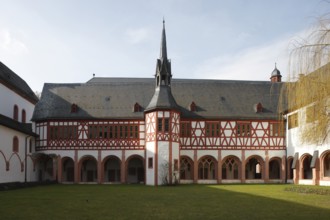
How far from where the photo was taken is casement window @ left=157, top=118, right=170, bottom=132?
132 ft

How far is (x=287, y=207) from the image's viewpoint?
1817 cm

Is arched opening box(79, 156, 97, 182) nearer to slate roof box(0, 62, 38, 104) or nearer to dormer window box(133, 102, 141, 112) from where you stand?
dormer window box(133, 102, 141, 112)

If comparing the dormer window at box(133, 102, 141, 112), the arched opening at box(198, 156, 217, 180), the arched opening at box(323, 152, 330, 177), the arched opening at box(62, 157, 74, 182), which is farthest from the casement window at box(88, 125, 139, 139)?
the arched opening at box(323, 152, 330, 177)

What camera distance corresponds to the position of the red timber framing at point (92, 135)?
140ft

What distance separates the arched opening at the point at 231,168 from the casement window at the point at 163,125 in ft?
24.6

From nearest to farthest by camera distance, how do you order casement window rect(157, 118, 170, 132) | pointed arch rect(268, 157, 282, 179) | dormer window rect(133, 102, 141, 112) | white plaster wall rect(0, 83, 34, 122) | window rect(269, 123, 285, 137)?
1. white plaster wall rect(0, 83, 34, 122)
2. casement window rect(157, 118, 170, 132)
3. dormer window rect(133, 102, 141, 112)
4. window rect(269, 123, 285, 137)
5. pointed arch rect(268, 157, 282, 179)

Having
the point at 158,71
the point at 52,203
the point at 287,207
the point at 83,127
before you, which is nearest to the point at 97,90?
the point at 83,127

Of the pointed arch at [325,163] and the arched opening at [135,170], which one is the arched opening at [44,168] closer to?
the arched opening at [135,170]

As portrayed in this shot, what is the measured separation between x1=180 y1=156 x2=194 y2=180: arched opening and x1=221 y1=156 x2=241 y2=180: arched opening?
339 cm

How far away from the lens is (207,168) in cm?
4491

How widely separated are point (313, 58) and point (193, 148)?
24164 millimetres

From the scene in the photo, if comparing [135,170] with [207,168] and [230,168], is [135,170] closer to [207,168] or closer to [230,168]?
[207,168]

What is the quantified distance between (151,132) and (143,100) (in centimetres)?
509

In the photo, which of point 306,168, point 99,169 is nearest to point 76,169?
point 99,169
